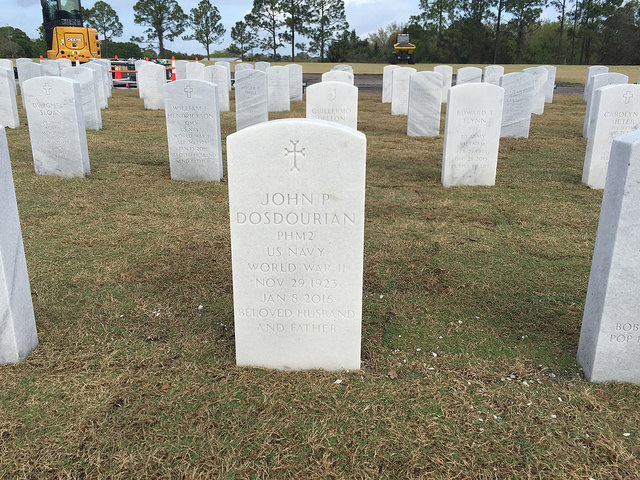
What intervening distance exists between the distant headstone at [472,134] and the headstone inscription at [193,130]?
3.44 meters

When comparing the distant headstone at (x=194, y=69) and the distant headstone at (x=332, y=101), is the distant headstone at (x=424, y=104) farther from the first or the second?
the distant headstone at (x=194, y=69)

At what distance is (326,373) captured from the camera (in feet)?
10.4

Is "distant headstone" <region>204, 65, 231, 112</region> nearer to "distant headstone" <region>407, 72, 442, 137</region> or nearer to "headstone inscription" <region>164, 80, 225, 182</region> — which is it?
"distant headstone" <region>407, 72, 442, 137</region>

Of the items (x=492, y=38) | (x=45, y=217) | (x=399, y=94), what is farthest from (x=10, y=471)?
(x=492, y=38)

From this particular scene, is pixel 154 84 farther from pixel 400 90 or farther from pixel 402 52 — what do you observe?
pixel 402 52

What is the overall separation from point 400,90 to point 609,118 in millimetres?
8994

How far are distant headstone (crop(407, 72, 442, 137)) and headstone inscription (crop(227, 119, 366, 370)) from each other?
9.06 m

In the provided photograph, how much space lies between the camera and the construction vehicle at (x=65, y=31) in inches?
877

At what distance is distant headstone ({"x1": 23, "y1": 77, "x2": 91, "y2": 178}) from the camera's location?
7.23 meters

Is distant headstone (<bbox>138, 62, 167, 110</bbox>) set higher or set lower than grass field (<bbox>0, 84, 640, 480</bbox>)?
higher

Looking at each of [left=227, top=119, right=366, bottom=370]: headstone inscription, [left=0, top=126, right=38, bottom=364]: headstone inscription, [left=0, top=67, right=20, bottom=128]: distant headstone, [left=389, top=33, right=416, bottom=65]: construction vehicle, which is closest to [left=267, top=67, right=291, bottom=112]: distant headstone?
[left=0, top=67, right=20, bottom=128]: distant headstone

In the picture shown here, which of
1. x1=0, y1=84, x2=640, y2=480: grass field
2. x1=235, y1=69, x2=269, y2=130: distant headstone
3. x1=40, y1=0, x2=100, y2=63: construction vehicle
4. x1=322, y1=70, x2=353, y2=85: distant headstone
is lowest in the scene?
x1=0, y1=84, x2=640, y2=480: grass field

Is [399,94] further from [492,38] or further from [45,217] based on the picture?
[492,38]

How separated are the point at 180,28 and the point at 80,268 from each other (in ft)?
202
